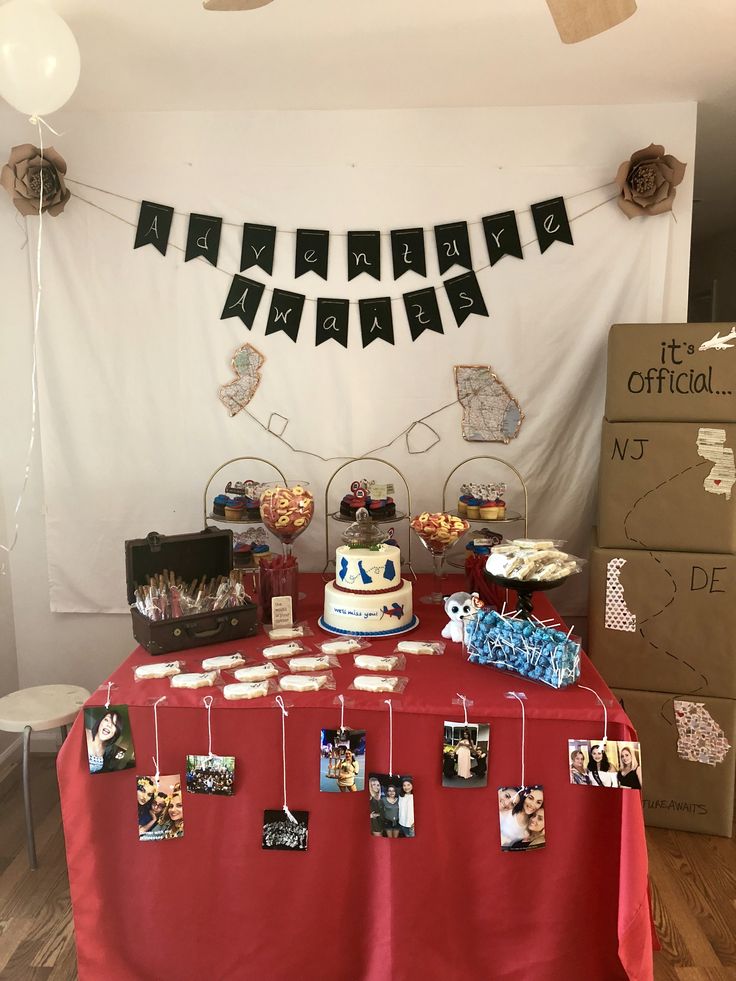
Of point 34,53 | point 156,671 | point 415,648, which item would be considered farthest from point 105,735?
point 34,53

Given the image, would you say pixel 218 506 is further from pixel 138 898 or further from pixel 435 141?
pixel 435 141

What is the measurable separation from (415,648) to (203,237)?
5.49ft

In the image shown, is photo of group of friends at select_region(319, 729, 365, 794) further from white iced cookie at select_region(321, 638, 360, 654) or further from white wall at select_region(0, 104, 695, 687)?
white wall at select_region(0, 104, 695, 687)

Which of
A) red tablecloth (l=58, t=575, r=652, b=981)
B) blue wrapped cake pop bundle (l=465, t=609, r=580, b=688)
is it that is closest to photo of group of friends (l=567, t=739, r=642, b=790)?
red tablecloth (l=58, t=575, r=652, b=981)

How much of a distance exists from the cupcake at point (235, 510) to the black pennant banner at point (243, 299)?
26.5 inches

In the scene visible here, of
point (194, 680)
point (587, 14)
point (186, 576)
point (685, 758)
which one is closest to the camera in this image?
point (587, 14)

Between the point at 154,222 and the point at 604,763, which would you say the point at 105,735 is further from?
the point at 154,222

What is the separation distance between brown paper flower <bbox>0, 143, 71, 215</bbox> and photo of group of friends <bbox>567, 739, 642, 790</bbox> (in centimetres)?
239

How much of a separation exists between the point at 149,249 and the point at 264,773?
1.90m

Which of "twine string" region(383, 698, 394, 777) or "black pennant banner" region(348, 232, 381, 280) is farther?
"black pennant banner" region(348, 232, 381, 280)

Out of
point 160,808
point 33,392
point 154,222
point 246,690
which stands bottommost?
point 160,808

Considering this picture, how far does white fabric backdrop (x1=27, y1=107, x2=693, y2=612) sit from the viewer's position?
8.61ft

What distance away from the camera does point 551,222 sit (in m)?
2.62

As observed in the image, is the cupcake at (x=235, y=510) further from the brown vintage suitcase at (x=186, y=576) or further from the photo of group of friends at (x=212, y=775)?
the photo of group of friends at (x=212, y=775)
